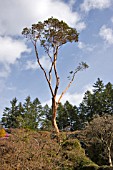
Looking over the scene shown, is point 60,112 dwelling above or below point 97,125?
above

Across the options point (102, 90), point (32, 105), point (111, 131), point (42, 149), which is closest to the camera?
point (42, 149)

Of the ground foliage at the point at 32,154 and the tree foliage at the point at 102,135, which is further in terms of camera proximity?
the tree foliage at the point at 102,135

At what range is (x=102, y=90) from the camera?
38906 millimetres

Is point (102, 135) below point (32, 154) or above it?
above

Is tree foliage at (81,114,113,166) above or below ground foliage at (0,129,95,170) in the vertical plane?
above

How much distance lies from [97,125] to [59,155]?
29.2 ft

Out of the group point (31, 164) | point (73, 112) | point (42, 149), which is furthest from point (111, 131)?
point (73, 112)

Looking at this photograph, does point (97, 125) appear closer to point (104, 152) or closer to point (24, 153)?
point (104, 152)

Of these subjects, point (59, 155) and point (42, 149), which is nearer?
point (42, 149)

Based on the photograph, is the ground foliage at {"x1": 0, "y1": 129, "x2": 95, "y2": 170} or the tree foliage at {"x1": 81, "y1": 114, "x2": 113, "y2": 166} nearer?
the ground foliage at {"x1": 0, "y1": 129, "x2": 95, "y2": 170}

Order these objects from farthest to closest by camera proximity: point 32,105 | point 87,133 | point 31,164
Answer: point 32,105 < point 87,133 < point 31,164

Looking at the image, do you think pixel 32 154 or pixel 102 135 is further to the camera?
pixel 102 135

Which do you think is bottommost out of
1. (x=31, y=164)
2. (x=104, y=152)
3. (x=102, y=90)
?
(x=31, y=164)

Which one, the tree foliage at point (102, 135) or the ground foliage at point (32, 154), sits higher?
the tree foliage at point (102, 135)
